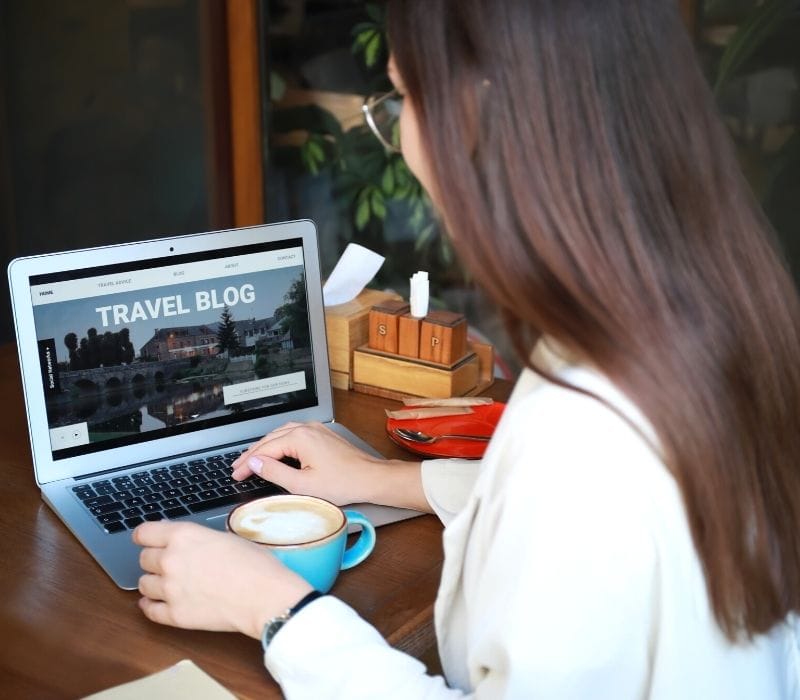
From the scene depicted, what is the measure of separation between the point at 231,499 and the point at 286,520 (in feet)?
0.53

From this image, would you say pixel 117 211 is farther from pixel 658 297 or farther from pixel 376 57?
pixel 658 297

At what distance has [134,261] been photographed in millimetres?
1210

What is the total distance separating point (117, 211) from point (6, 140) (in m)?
0.37

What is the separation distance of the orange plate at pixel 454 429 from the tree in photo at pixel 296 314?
155mm

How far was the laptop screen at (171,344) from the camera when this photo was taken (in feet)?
3.83

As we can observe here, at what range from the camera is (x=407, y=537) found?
109 cm

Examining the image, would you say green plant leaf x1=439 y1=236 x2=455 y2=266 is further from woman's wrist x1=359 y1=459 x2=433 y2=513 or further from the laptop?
woman's wrist x1=359 y1=459 x2=433 y2=513

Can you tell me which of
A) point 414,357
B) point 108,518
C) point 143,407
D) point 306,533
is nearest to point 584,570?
point 306,533

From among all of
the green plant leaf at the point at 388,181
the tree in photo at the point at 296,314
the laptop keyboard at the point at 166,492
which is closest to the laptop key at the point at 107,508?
the laptop keyboard at the point at 166,492

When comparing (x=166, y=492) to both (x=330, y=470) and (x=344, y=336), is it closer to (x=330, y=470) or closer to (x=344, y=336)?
(x=330, y=470)

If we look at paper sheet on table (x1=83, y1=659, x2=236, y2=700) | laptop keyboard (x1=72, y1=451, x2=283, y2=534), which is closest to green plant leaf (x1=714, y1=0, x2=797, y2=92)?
laptop keyboard (x1=72, y1=451, x2=283, y2=534)

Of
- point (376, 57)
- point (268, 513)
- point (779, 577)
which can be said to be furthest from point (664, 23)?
point (376, 57)

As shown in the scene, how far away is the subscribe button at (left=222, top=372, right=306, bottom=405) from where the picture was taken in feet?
4.22

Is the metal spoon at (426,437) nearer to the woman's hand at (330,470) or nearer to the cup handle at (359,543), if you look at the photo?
the woman's hand at (330,470)
